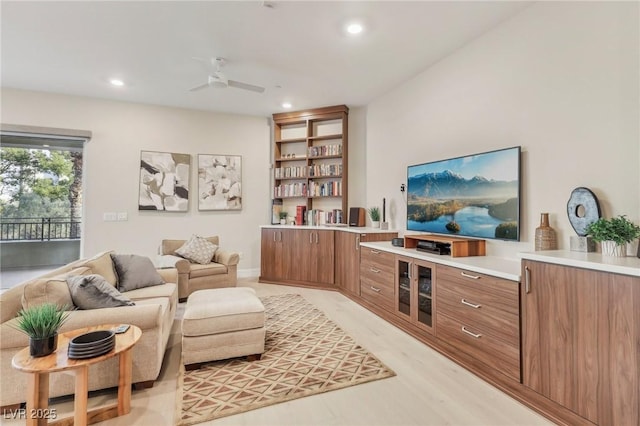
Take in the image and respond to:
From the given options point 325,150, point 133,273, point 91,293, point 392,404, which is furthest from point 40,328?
point 325,150

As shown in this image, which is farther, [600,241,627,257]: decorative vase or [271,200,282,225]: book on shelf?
[271,200,282,225]: book on shelf

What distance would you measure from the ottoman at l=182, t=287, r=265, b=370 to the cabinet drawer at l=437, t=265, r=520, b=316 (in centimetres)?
159

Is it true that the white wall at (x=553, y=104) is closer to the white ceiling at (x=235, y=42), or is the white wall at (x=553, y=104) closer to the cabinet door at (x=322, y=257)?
the white ceiling at (x=235, y=42)

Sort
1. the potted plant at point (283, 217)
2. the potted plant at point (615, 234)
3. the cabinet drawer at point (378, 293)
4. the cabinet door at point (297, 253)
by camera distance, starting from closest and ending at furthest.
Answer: the potted plant at point (615, 234) → the cabinet drawer at point (378, 293) → the cabinet door at point (297, 253) → the potted plant at point (283, 217)

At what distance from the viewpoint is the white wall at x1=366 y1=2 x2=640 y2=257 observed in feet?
6.32

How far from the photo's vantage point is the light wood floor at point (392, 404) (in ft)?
5.82

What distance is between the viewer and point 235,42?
A: 10.2 ft

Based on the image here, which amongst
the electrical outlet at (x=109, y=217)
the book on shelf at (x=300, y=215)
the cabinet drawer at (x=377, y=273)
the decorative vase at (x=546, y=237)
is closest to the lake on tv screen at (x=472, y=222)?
the decorative vase at (x=546, y=237)

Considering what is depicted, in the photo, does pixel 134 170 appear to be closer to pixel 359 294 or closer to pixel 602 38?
pixel 359 294

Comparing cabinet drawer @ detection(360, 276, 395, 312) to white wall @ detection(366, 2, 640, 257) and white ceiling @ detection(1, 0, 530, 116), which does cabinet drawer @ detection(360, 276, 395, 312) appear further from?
white ceiling @ detection(1, 0, 530, 116)

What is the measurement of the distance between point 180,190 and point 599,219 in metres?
5.27

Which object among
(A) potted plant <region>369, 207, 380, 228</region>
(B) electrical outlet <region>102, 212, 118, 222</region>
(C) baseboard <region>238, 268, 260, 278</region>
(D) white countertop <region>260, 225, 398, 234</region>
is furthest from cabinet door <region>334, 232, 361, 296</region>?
(B) electrical outlet <region>102, 212, 118, 222</region>

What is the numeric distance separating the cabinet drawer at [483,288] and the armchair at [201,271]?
2886 mm

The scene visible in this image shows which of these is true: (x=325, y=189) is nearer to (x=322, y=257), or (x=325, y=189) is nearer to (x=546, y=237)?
(x=322, y=257)
